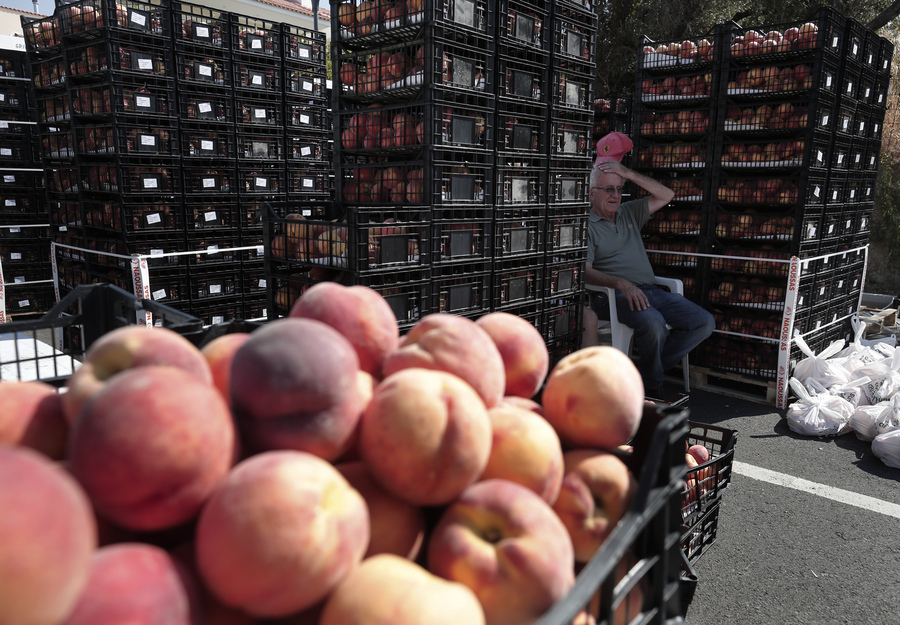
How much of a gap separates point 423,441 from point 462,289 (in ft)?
9.20

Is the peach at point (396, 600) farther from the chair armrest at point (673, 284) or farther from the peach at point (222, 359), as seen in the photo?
the chair armrest at point (673, 284)

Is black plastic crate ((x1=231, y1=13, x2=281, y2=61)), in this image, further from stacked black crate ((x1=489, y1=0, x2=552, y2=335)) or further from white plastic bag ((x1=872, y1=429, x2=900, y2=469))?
white plastic bag ((x1=872, y1=429, x2=900, y2=469))

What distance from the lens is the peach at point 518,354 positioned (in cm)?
158

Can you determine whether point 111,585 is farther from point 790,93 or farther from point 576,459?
point 790,93

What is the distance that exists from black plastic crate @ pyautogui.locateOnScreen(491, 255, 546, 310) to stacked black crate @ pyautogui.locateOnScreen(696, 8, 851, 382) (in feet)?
7.36

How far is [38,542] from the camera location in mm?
637

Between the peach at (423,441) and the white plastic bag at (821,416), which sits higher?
the peach at (423,441)

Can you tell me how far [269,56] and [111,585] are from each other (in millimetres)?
6706

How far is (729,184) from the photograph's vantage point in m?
5.66

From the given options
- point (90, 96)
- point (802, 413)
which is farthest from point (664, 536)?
point (90, 96)

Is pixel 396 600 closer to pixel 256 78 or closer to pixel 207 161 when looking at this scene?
pixel 207 161

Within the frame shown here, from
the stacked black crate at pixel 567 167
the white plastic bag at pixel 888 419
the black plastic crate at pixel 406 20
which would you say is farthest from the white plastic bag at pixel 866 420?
the black plastic crate at pixel 406 20

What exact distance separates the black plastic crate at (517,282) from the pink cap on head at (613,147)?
1.57 meters

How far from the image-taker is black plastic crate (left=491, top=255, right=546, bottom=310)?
4.04 m
